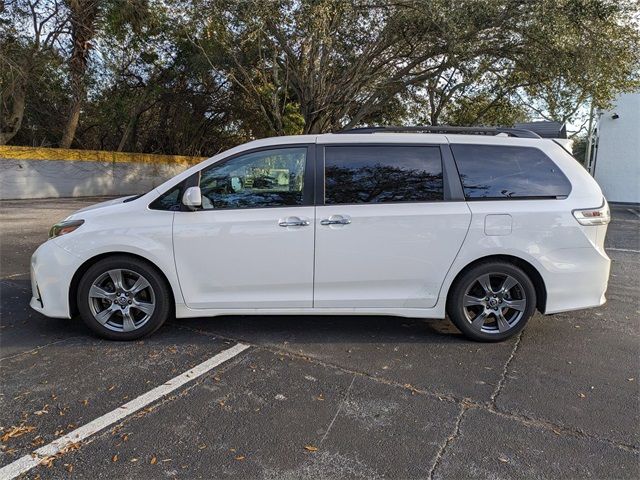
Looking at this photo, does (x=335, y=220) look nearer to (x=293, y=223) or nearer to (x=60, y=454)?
(x=293, y=223)

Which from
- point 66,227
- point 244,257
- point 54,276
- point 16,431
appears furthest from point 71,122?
point 16,431

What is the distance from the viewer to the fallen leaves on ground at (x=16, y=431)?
2.70 meters

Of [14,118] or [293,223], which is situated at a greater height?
[14,118]

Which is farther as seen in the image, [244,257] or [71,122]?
[71,122]

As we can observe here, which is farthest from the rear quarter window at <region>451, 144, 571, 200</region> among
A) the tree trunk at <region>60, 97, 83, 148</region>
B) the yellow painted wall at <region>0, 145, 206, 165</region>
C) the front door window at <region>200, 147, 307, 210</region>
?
the tree trunk at <region>60, 97, 83, 148</region>

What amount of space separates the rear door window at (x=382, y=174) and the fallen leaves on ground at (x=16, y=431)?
8.68 feet

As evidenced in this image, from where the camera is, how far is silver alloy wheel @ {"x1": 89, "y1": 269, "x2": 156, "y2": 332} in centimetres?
403

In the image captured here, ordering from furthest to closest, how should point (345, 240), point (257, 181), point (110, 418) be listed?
1. point (257, 181)
2. point (345, 240)
3. point (110, 418)

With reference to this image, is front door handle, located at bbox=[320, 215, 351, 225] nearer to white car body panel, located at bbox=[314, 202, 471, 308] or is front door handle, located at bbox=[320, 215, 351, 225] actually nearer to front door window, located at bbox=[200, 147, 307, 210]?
white car body panel, located at bbox=[314, 202, 471, 308]

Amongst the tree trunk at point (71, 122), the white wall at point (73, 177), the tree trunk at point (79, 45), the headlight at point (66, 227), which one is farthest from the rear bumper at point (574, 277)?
the tree trunk at point (71, 122)

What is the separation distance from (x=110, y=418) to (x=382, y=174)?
2820mm

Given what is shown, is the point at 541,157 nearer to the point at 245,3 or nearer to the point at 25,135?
the point at 245,3

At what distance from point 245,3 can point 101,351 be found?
380 inches

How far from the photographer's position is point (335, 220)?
398 cm
